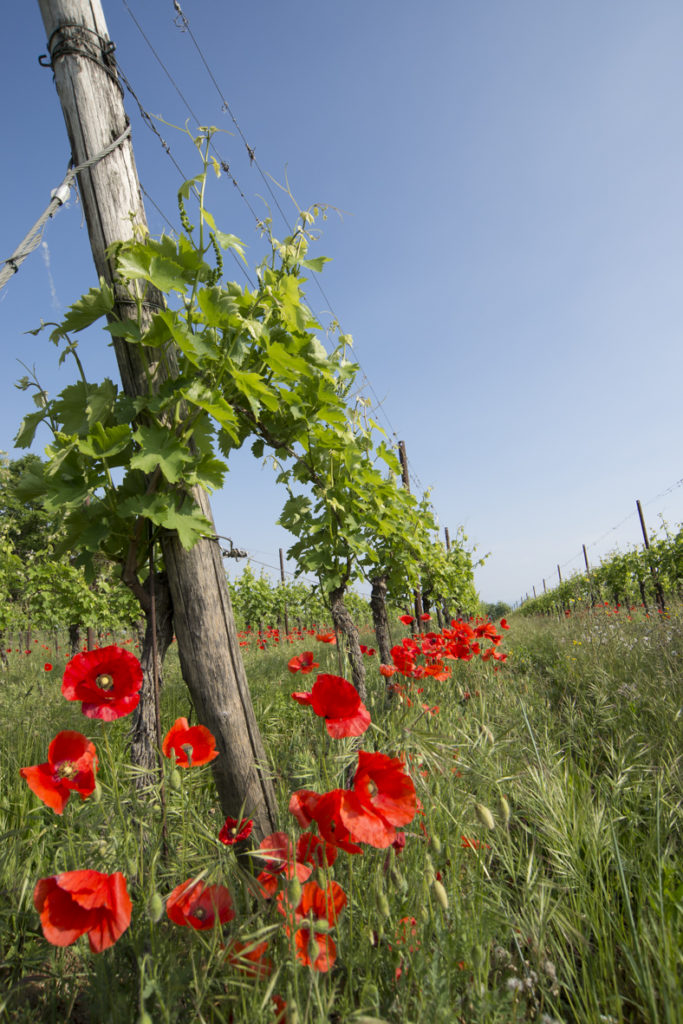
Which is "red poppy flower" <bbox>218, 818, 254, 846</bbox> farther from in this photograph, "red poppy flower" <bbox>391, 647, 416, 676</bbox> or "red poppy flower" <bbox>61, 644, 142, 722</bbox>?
"red poppy flower" <bbox>391, 647, 416, 676</bbox>

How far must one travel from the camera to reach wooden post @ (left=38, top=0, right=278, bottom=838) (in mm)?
1678

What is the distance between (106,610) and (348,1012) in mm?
10092

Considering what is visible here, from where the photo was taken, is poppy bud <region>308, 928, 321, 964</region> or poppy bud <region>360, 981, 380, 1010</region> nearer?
poppy bud <region>308, 928, 321, 964</region>

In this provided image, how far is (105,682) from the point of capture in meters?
1.05

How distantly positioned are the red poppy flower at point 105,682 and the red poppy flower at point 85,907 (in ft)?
0.98

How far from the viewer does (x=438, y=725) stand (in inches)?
98.8

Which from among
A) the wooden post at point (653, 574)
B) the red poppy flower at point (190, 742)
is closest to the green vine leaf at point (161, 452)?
the red poppy flower at point (190, 742)

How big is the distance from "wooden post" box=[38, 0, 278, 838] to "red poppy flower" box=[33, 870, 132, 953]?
2.75 ft

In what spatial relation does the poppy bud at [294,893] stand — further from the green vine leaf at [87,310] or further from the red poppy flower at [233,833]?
the green vine leaf at [87,310]

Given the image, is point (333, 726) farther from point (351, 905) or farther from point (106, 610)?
point (106, 610)

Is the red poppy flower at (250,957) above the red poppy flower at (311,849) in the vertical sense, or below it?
below

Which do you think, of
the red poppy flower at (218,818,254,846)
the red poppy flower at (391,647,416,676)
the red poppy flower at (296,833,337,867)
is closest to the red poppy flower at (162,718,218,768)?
the red poppy flower at (218,818,254,846)

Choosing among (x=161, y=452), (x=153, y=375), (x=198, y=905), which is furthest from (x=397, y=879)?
(x=153, y=375)

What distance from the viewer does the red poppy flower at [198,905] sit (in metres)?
0.95
